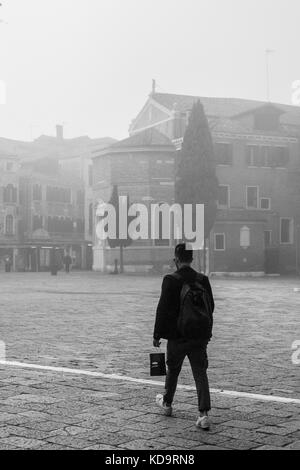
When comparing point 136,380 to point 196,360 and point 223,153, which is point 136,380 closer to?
point 196,360

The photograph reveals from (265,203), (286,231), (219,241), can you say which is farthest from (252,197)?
(219,241)

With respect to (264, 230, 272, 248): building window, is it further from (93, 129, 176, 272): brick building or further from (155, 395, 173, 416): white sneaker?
(155, 395, 173, 416): white sneaker

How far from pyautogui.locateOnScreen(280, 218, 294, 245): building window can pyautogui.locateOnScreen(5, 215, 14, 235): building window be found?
27071 mm

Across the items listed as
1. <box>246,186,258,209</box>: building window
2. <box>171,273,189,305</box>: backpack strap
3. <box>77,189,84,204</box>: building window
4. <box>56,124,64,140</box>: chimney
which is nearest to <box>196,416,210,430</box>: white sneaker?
<box>171,273,189,305</box>: backpack strap

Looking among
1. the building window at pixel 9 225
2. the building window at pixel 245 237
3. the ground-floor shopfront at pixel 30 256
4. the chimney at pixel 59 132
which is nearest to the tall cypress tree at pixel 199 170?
the building window at pixel 245 237

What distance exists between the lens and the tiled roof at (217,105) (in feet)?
170

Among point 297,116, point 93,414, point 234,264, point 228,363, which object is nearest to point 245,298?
point 228,363

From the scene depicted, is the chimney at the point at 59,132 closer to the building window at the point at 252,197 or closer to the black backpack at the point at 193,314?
the building window at the point at 252,197

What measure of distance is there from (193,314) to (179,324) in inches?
5.9

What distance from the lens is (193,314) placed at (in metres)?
5.82

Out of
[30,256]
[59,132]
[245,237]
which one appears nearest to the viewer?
[245,237]

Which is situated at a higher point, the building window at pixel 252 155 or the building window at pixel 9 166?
the building window at pixel 9 166

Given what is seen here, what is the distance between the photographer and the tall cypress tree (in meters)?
43.6

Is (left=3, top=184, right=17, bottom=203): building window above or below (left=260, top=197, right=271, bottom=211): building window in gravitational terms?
above
